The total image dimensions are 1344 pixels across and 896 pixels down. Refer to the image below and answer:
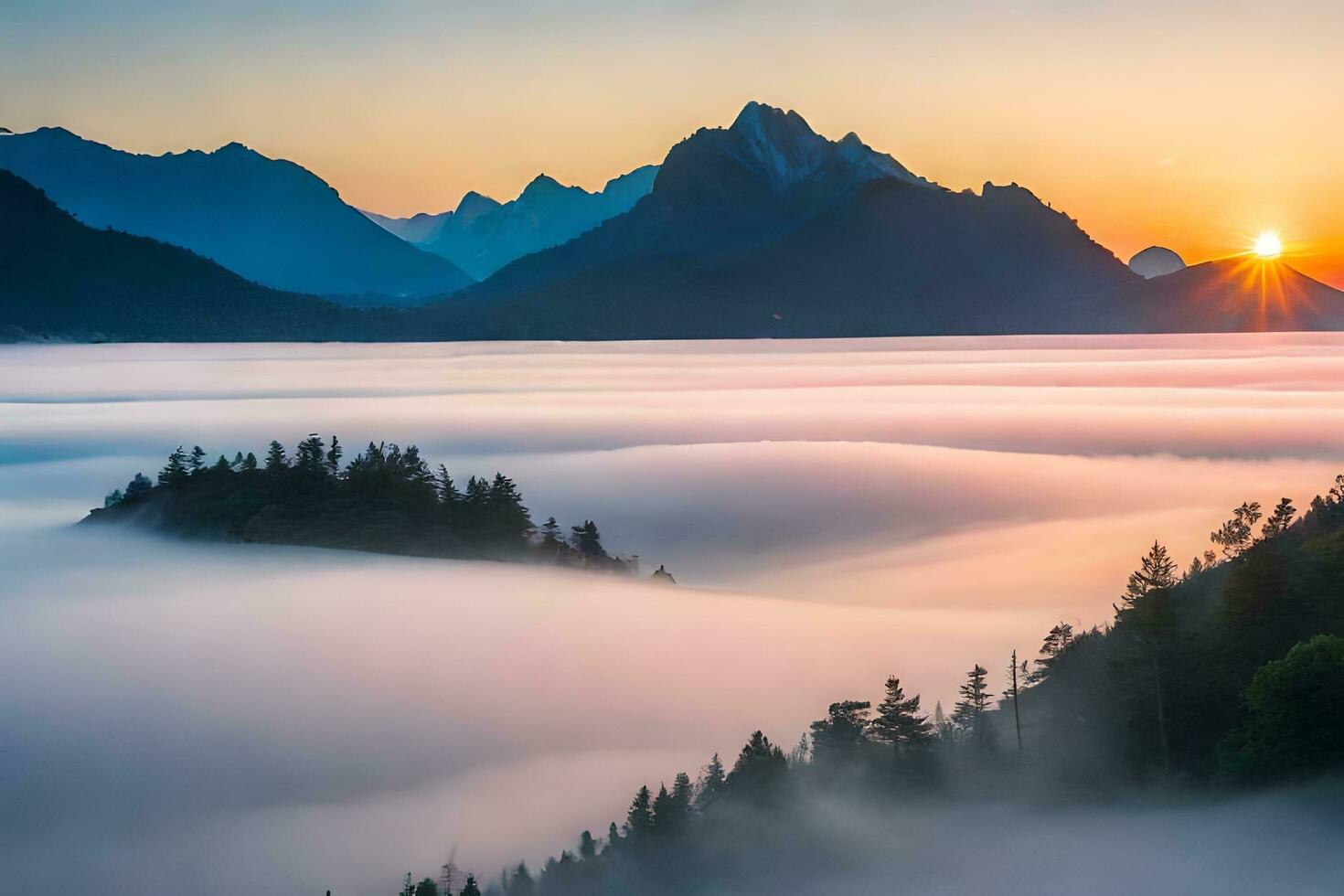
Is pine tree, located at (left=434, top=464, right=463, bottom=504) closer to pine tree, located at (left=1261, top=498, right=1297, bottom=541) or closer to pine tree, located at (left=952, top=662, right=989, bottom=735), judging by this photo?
pine tree, located at (left=952, top=662, right=989, bottom=735)

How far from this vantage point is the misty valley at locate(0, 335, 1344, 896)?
40375 millimetres

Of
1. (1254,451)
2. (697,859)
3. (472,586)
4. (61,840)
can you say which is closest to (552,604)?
(472,586)

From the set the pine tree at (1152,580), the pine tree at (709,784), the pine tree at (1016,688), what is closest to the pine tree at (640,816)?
the pine tree at (709,784)

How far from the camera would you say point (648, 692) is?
70.6 metres

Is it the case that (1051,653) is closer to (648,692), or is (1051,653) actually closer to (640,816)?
(648,692)

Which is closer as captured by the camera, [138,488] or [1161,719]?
[1161,719]

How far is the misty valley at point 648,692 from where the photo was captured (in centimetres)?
4038

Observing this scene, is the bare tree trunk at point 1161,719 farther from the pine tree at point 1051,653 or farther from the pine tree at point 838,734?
the pine tree at point 838,734

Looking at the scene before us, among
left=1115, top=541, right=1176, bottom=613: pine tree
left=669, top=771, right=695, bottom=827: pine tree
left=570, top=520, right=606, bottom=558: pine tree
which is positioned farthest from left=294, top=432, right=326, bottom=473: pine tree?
left=1115, top=541, right=1176, bottom=613: pine tree

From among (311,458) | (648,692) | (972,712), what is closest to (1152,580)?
(972,712)

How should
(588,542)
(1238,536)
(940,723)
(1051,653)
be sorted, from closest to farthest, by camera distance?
1. (940,723)
2. (1051,653)
3. (1238,536)
4. (588,542)

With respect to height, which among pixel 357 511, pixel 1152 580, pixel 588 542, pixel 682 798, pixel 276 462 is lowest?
pixel 682 798

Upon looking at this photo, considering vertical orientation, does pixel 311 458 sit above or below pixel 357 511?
above

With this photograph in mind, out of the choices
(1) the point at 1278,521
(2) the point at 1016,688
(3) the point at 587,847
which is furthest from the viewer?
(1) the point at 1278,521
